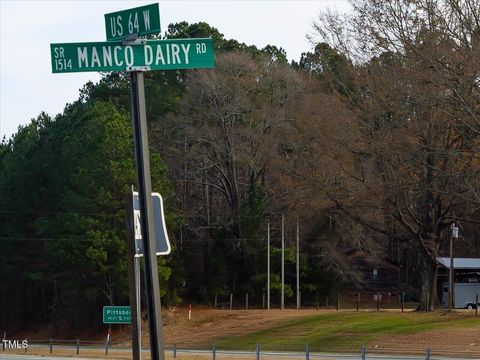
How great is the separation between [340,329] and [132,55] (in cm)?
4552

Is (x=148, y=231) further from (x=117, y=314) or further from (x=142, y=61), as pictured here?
(x=117, y=314)

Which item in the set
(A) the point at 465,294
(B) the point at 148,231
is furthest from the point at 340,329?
(B) the point at 148,231

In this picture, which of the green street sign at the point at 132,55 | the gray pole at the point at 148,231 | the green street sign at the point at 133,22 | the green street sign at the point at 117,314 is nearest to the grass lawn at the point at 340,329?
the green street sign at the point at 117,314

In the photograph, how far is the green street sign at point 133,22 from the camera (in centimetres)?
851

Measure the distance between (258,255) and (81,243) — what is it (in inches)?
617

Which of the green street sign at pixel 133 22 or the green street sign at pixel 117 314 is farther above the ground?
the green street sign at pixel 133 22

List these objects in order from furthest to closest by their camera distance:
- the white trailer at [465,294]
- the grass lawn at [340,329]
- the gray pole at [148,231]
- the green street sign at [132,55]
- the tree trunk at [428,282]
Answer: the white trailer at [465,294], the tree trunk at [428,282], the grass lawn at [340,329], the green street sign at [132,55], the gray pole at [148,231]

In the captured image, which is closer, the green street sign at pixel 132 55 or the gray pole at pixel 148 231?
the gray pole at pixel 148 231

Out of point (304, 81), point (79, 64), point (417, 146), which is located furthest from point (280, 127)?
point (79, 64)

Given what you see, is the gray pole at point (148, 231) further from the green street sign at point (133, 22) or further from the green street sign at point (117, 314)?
the green street sign at point (117, 314)

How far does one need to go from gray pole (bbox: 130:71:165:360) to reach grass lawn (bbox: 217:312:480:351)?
3876cm

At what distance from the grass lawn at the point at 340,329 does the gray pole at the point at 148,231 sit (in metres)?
38.8

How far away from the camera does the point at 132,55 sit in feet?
28.8

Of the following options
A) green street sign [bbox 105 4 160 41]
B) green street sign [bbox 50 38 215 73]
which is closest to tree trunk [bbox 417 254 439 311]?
green street sign [bbox 50 38 215 73]
